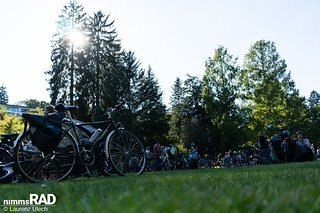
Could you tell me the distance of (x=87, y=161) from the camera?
7.26 meters

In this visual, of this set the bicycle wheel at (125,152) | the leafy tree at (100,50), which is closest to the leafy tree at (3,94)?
the leafy tree at (100,50)

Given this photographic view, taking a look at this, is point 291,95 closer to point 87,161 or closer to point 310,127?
point 310,127

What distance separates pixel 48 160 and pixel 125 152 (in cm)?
163

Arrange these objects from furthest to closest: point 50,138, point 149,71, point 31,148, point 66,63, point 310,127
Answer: point 149,71, point 310,127, point 66,63, point 31,148, point 50,138

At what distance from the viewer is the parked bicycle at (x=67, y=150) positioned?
6.40 metres

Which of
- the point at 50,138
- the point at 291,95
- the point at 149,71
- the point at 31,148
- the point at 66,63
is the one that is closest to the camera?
the point at 50,138

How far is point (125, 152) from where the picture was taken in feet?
26.2

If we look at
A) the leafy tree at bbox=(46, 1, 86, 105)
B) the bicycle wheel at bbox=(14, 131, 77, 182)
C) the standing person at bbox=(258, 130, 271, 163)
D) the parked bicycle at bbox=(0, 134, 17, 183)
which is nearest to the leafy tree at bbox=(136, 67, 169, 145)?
the leafy tree at bbox=(46, 1, 86, 105)

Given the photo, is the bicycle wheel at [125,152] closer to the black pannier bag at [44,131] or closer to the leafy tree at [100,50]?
the black pannier bag at [44,131]

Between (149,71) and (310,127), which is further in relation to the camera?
(149,71)

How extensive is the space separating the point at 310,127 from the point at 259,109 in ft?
36.3

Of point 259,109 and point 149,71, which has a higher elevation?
point 149,71

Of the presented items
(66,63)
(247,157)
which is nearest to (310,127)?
(247,157)

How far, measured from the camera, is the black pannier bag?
6324mm
